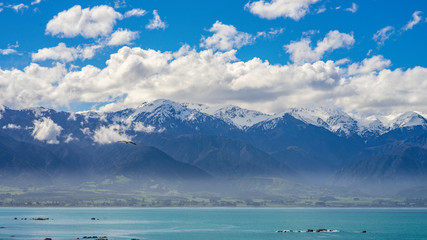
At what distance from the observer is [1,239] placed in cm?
19988

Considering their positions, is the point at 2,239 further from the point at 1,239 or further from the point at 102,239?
the point at 102,239

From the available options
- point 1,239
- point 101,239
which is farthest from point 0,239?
point 101,239

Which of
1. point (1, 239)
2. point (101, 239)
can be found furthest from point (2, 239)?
point (101, 239)

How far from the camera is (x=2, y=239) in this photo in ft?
656

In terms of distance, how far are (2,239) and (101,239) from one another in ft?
117

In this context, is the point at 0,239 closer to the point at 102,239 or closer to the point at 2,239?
the point at 2,239

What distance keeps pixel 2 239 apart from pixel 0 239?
722mm

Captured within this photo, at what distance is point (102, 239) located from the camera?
200 meters

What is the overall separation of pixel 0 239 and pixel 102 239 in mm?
36832

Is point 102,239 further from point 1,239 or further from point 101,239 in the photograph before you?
point 1,239

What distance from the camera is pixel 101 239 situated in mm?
199875

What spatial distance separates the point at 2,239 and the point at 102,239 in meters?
36.1

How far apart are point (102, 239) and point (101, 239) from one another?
0.36 m

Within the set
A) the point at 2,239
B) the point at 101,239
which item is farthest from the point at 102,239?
the point at 2,239
